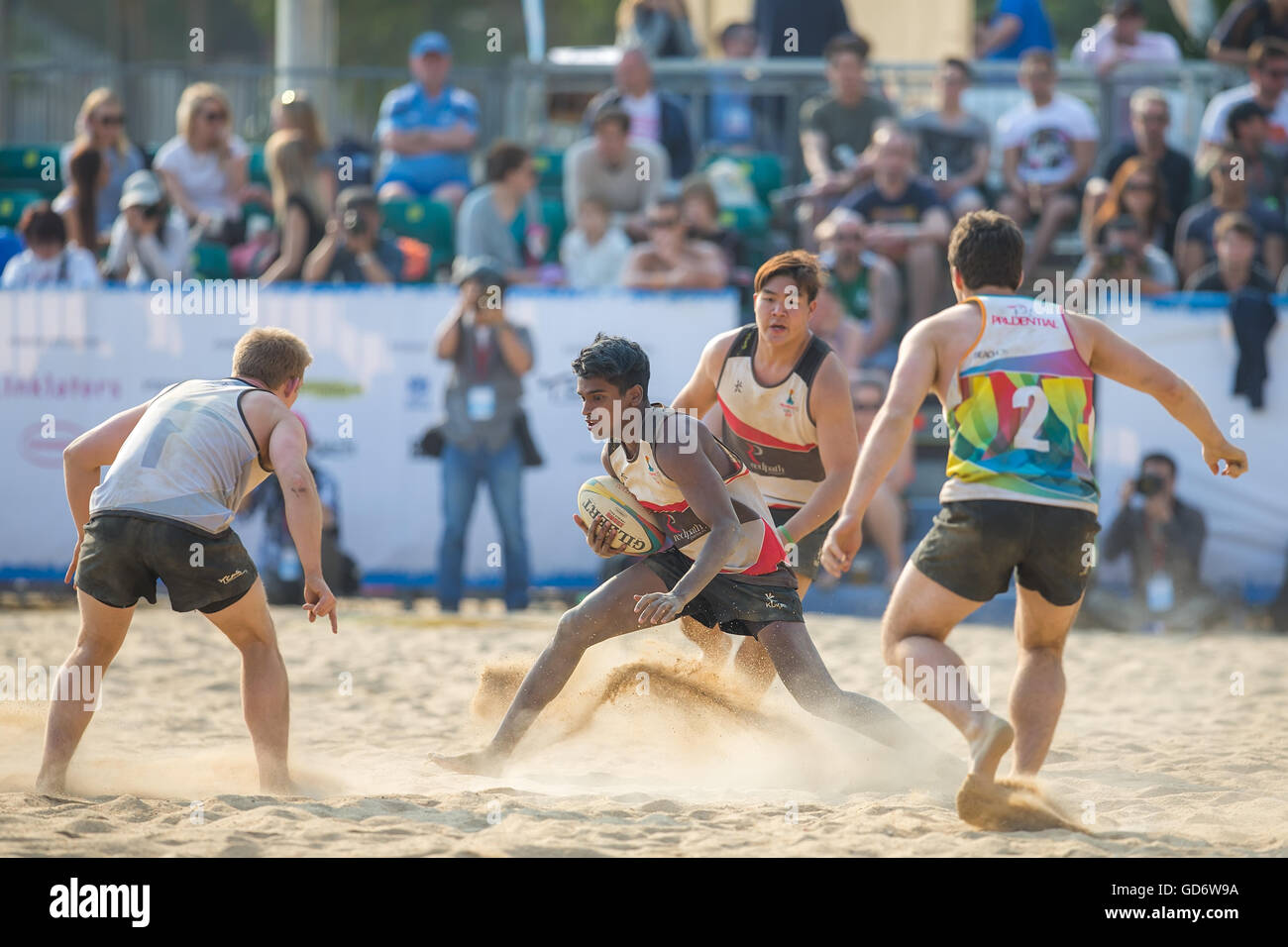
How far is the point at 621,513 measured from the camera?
5.07 metres

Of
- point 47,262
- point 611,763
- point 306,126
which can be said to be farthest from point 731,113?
point 611,763

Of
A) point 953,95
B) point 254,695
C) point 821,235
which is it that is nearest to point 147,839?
point 254,695

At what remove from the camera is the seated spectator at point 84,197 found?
37.6 feet

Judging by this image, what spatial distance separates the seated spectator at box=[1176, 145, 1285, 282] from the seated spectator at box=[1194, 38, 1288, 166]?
2.61 feet

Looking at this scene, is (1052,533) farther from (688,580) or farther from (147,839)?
(147,839)

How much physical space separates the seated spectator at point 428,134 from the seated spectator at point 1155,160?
490 cm

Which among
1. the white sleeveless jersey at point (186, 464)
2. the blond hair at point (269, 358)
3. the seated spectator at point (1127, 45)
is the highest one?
the seated spectator at point (1127, 45)

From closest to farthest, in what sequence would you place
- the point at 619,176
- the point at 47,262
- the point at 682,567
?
Result: 1. the point at 682,567
2. the point at 47,262
3. the point at 619,176

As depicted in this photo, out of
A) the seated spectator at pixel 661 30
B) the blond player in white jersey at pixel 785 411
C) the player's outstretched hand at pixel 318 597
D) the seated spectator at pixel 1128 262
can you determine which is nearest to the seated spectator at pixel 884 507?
the seated spectator at pixel 1128 262

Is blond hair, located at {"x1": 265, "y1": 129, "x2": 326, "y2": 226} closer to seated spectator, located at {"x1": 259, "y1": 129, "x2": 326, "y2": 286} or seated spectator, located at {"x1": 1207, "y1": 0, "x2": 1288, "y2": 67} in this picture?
seated spectator, located at {"x1": 259, "y1": 129, "x2": 326, "y2": 286}

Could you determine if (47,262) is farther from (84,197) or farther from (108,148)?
(108,148)

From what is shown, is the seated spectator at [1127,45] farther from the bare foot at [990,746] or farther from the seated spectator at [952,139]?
the bare foot at [990,746]

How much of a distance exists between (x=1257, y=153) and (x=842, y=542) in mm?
8364

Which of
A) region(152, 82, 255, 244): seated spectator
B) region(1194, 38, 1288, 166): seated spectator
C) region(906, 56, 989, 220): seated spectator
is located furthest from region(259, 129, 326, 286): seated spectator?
region(1194, 38, 1288, 166): seated spectator
